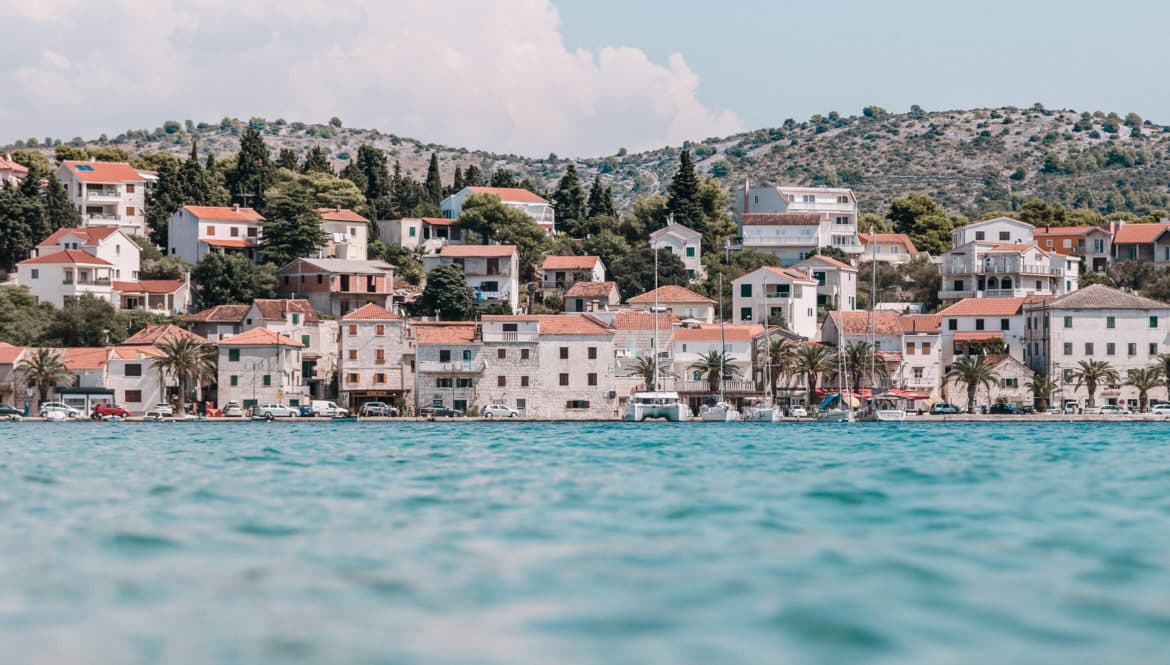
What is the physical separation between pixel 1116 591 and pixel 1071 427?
2345 inches

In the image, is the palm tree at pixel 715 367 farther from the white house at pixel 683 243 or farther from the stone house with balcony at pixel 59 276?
the stone house with balcony at pixel 59 276

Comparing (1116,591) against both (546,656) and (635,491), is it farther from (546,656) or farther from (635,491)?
(635,491)

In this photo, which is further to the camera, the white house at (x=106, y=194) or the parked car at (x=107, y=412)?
the white house at (x=106, y=194)

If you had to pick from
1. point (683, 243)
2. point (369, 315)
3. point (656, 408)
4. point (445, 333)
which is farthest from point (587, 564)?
point (683, 243)

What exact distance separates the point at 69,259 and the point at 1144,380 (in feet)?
240

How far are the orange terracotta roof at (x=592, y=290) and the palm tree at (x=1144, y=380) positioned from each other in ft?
122

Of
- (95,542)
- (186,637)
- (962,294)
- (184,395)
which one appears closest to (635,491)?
(95,542)

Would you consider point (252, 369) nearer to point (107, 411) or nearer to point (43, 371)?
point (107, 411)

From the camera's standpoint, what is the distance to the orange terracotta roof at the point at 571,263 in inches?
4621

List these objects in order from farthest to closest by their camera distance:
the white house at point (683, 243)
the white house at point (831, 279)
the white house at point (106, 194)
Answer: the white house at point (106, 194) < the white house at point (683, 243) < the white house at point (831, 279)

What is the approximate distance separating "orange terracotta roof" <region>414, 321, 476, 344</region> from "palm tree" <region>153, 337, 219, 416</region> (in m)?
13.1

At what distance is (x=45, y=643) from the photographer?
1409cm

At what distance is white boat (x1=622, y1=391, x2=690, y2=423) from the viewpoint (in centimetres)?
8456

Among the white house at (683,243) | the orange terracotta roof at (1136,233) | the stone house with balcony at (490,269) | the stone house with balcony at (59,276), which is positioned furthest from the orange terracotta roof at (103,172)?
the orange terracotta roof at (1136,233)
